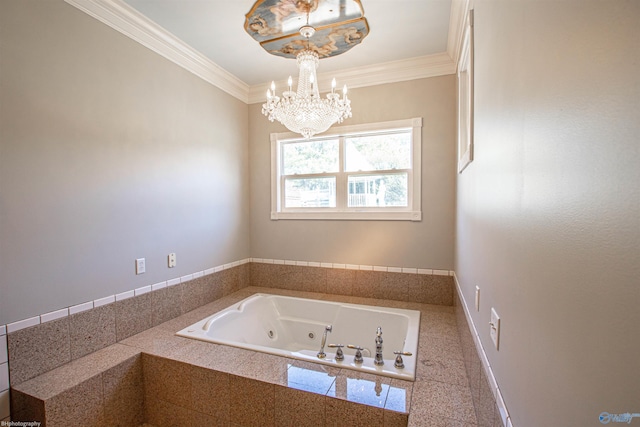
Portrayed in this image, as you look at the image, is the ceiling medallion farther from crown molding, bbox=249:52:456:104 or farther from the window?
the window

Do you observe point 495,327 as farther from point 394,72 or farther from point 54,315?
point 394,72

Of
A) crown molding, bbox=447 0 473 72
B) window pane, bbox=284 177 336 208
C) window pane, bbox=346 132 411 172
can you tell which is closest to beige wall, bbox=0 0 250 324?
window pane, bbox=284 177 336 208

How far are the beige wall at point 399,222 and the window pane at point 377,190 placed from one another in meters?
0.20

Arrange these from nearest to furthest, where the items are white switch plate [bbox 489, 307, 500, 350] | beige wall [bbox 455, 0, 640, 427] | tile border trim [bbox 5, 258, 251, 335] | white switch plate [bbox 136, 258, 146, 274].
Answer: beige wall [bbox 455, 0, 640, 427], white switch plate [bbox 489, 307, 500, 350], tile border trim [bbox 5, 258, 251, 335], white switch plate [bbox 136, 258, 146, 274]

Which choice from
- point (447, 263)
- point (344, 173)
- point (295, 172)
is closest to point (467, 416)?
point (447, 263)

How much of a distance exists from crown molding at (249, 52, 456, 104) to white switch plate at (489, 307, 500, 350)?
7.62 ft

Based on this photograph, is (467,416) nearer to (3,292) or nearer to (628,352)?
(628,352)

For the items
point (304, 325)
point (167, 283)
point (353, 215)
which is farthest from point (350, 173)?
point (167, 283)

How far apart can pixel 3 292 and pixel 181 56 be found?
81.1 inches

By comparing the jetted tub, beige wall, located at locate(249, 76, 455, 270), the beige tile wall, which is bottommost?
the jetted tub

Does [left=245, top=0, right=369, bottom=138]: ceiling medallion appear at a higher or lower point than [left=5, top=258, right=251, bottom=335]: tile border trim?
higher

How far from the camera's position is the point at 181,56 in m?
2.47

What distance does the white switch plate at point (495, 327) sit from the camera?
3.25ft

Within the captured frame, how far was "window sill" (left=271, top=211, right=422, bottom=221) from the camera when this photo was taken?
278 centimetres
